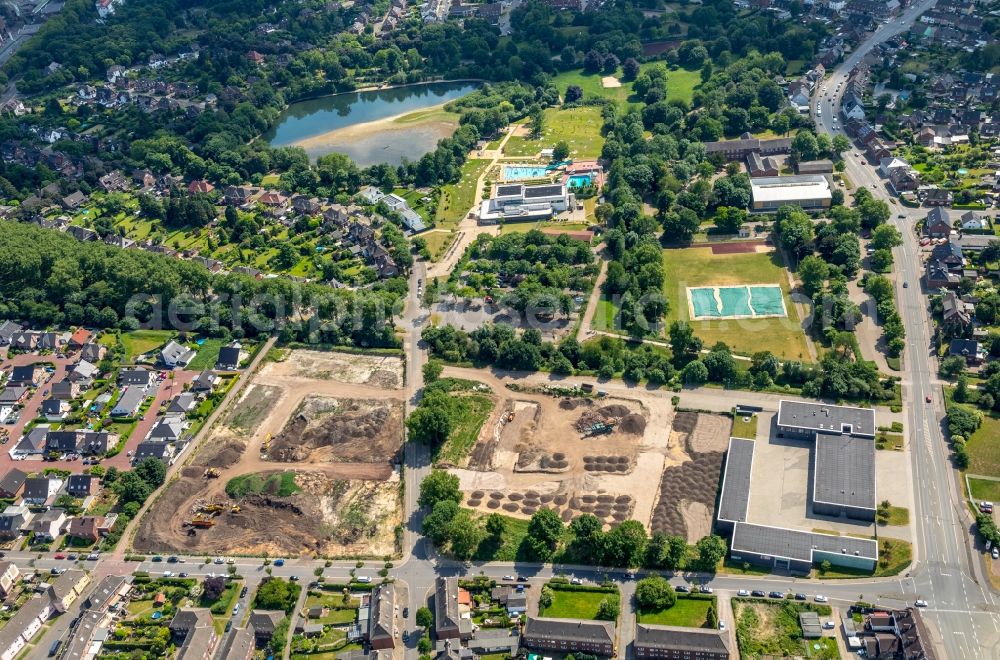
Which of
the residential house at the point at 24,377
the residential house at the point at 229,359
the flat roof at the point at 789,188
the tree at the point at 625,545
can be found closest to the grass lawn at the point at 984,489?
the tree at the point at 625,545

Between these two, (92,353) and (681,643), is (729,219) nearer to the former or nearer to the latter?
(681,643)

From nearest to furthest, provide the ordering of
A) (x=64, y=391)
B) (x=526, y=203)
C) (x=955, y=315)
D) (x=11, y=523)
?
(x=11, y=523)
(x=955, y=315)
(x=64, y=391)
(x=526, y=203)

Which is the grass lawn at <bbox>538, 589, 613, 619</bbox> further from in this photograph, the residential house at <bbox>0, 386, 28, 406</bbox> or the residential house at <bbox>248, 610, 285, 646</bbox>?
the residential house at <bbox>0, 386, 28, 406</bbox>

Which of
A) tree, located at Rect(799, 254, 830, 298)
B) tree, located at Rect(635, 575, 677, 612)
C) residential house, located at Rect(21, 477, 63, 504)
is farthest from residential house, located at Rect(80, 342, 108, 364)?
tree, located at Rect(799, 254, 830, 298)

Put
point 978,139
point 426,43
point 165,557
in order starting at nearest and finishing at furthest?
point 165,557 < point 978,139 < point 426,43

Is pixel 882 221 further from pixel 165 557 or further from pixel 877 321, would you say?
pixel 165 557

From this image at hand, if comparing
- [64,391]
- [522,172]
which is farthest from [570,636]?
[522,172]

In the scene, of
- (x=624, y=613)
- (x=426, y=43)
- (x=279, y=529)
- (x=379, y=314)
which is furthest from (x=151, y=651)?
(x=426, y=43)
